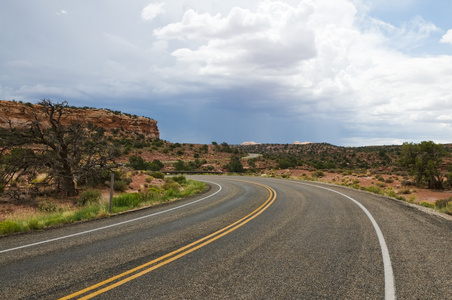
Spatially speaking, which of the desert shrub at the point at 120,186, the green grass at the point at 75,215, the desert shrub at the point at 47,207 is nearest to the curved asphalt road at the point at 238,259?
the green grass at the point at 75,215

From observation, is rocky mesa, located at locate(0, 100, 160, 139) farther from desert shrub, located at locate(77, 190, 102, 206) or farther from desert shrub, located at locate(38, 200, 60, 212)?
desert shrub, located at locate(38, 200, 60, 212)

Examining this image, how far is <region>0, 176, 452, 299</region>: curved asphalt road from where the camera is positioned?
165 inches

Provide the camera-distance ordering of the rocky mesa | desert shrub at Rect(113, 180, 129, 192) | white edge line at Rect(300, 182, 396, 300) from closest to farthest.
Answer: white edge line at Rect(300, 182, 396, 300) < desert shrub at Rect(113, 180, 129, 192) < the rocky mesa

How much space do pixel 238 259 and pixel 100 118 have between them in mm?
82982

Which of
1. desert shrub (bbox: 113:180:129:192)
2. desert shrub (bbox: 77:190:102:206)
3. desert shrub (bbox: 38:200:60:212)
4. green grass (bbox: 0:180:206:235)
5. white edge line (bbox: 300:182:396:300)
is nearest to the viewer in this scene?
white edge line (bbox: 300:182:396:300)

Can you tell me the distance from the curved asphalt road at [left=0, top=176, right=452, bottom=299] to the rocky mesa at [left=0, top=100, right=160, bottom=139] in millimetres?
63209

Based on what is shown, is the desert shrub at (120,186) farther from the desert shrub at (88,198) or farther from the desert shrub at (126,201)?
the desert shrub at (126,201)

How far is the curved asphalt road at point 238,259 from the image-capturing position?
13.8ft

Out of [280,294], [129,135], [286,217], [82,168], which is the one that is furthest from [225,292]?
[129,135]

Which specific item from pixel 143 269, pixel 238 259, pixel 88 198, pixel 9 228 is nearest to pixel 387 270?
pixel 238 259

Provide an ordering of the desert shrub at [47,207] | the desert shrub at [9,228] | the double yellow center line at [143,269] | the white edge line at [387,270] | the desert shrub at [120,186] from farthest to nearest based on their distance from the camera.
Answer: the desert shrub at [120,186], the desert shrub at [47,207], the desert shrub at [9,228], the double yellow center line at [143,269], the white edge line at [387,270]

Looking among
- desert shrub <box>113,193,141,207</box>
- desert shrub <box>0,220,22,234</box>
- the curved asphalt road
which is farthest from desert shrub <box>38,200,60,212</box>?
the curved asphalt road

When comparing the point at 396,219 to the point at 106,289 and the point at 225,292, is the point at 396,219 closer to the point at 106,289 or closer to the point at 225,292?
the point at 225,292

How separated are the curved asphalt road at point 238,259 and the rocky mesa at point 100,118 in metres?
63.2
